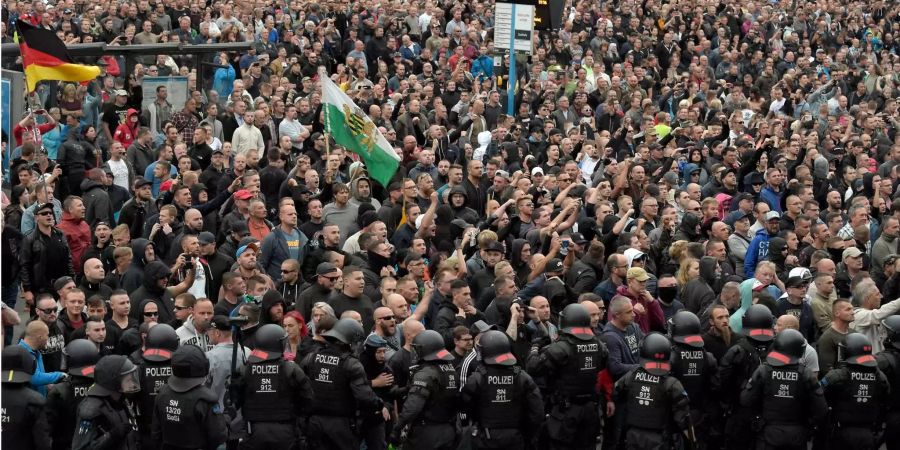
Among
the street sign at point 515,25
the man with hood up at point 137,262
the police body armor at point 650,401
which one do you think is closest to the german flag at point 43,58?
the man with hood up at point 137,262

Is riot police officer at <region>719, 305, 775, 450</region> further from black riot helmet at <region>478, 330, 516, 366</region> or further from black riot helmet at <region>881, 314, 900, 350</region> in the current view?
black riot helmet at <region>478, 330, 516, 366</region>

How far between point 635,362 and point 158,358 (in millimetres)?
3816

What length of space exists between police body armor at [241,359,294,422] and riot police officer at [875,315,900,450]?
468 centimetres

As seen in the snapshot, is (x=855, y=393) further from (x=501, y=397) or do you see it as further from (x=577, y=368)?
(x=501, y=397)

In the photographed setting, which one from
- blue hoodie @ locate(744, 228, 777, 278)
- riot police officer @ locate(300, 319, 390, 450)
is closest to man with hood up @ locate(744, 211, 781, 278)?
blue hoodie @ locate(744, 228, 777, 278)

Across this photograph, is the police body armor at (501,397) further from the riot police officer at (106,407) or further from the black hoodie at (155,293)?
the black hoodie at (155,293)

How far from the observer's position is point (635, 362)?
38.2ft

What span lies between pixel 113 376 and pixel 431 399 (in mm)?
2246

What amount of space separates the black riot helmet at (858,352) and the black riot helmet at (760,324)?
583 mm

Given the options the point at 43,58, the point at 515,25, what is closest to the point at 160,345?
the point at 43,58

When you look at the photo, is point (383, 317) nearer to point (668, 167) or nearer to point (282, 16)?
point (668, 167)

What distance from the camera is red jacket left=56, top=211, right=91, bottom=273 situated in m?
14.5

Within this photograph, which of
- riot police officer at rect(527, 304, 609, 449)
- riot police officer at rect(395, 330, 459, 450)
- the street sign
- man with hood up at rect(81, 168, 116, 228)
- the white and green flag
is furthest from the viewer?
the street sign

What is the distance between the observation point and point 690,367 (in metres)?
11.1
